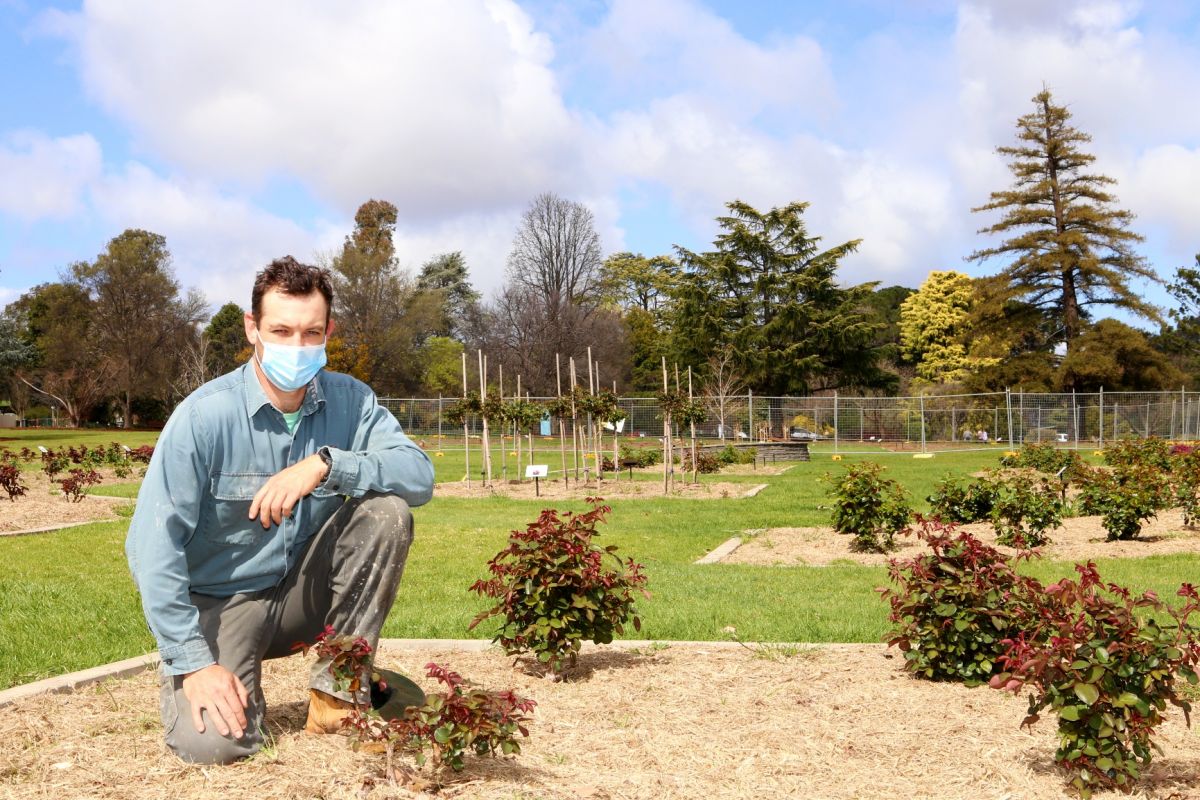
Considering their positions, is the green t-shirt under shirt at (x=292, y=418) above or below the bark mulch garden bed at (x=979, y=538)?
above

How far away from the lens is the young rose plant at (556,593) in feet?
13.0

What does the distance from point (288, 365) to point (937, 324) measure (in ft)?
176

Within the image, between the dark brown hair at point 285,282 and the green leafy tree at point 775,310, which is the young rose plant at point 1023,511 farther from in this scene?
the green leafy tree at point 775,310

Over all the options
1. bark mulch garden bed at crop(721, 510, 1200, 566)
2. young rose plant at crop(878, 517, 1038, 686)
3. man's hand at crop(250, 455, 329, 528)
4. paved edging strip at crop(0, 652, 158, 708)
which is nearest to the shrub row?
young rose plant at crop(878, 517, 1038, 686)

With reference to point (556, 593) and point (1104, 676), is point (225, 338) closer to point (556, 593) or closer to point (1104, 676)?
point (556, 593)

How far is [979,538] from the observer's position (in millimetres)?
8867

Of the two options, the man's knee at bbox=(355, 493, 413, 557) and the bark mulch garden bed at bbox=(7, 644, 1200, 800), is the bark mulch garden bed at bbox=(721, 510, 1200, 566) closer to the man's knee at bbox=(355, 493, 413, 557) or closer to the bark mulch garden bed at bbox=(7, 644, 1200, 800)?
the bark mulch garden bed at bbox=(7, 644, 1200, 800)

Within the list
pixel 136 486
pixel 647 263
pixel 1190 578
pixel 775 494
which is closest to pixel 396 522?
pixel 1190 578

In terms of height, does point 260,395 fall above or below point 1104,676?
above

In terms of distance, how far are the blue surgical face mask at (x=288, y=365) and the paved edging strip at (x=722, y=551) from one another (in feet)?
18.5

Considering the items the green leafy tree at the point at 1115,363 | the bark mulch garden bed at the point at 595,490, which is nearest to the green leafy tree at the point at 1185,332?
the green leafy tree at the point at 1115,363

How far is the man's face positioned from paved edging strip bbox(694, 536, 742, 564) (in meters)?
5.64

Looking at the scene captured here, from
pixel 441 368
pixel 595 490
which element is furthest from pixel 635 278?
pixel 595 490

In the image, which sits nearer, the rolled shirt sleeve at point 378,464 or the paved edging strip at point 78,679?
the rolled shirt sleeve at point 378,464
